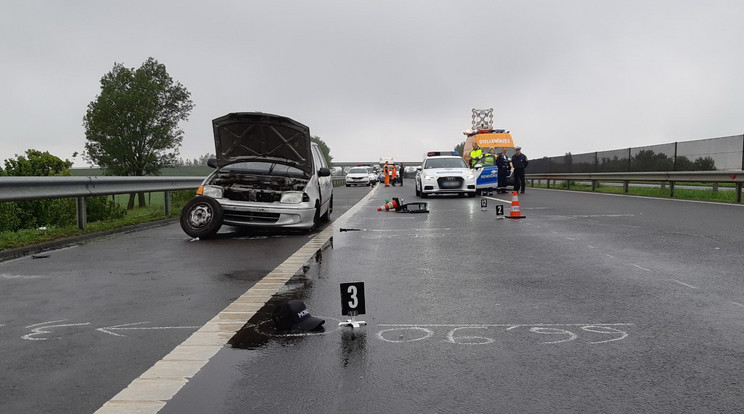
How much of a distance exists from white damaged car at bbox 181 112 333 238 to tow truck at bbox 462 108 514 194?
605 inches

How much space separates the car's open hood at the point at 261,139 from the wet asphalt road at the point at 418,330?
3.09 m

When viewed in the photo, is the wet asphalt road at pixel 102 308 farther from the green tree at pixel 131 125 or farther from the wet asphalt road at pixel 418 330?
the green tree at pixel 131 125

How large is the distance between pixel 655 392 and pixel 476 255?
5196mm

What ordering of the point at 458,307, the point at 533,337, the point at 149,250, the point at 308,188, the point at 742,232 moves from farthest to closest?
the point at 308,188 → the point at 742,232 → the point at 149,250 → the point at 458,307 → the point at 533,337

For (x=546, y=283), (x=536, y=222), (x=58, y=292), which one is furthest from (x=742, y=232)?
(x=58, y=292)

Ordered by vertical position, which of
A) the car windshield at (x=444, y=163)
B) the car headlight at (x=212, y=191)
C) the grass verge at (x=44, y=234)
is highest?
the car windshield at (x=444, y=163)

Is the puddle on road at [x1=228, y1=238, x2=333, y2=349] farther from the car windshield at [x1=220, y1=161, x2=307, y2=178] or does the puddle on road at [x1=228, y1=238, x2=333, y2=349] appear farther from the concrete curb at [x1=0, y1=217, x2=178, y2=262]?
the car windshield at [x1=220, y1=161, x2=307, y2=178]

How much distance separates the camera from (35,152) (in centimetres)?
2359

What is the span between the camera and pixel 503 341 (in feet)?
13.6

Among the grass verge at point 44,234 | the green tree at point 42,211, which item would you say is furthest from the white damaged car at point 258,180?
the green tree at point 42,211

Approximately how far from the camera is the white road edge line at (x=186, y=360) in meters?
3.07

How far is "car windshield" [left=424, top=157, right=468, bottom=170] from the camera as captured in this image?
26070 millimetres

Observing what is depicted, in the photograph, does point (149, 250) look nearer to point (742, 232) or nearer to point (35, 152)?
point (742, 232)

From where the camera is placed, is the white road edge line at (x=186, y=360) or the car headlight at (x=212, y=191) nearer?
the white road edge line at (x=186, y=360)
